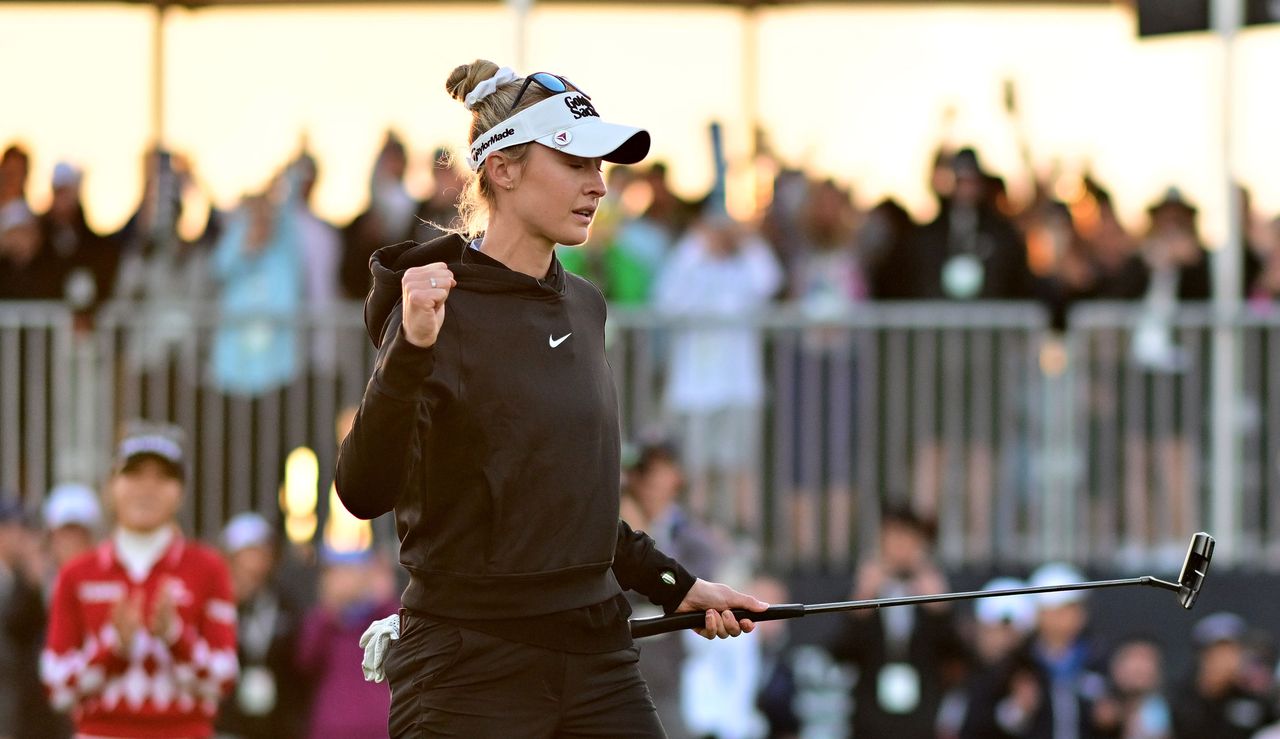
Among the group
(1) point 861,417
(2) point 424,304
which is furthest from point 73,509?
(2) point 424,304

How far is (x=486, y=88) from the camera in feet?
16.7

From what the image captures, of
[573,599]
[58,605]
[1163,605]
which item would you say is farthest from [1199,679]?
[573,599]

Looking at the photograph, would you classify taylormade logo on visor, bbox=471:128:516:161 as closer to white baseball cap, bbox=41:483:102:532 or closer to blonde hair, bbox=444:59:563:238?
blonde hair, bbox=444:59:563:238

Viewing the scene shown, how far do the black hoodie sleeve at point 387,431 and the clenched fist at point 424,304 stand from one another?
3cm

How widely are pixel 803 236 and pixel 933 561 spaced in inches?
68.5

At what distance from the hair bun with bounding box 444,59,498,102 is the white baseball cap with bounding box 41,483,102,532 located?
22.7 ft

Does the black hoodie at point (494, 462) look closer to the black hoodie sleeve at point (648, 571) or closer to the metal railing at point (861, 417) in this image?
the black hoodie sleeve at point (648, 571)

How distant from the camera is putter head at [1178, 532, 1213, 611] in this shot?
529 centimetres

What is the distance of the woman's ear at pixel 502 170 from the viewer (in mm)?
5008

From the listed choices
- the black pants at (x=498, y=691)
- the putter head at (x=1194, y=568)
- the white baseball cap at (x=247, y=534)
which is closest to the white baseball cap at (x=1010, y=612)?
the white baseball cap at (x=247, y=534)

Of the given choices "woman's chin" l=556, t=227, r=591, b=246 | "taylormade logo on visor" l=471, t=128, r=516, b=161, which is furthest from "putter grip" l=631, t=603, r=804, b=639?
"taylormade logo on visor" l=471, t=128, r=516, b=161

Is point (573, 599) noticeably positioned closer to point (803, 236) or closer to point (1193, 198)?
point (803, 236)

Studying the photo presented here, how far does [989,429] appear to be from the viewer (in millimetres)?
11883

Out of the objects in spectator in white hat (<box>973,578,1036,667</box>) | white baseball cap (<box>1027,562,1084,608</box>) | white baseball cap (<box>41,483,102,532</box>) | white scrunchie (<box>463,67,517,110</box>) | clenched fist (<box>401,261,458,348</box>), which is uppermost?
white scrunchie (<box>463,67,517,110</box>)
